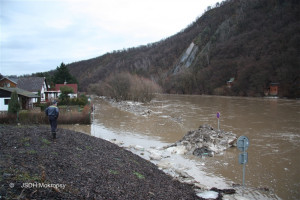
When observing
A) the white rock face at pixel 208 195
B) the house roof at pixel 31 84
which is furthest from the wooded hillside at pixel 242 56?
the white rock face at pixel 208 195

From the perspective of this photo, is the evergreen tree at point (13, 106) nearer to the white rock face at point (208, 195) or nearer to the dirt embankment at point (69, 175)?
the dirt embankment at point (69, 175)

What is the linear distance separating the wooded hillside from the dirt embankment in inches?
2520

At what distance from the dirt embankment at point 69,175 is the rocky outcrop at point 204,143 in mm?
4962

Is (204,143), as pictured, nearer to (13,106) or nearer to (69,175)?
(69,175)

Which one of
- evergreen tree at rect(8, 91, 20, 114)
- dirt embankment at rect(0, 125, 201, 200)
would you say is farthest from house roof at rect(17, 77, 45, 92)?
dirt embankment at rect(0, 125, 201, 200)

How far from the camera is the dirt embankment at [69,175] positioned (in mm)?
4762

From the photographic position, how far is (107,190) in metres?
5.59

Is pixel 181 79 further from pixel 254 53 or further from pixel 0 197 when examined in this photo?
pixel 0 197

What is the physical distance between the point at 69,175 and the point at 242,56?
10363 centimetres

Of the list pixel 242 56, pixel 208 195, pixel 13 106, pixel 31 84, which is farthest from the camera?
pixel 242 56

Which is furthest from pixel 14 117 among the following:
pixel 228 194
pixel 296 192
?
pixel 296 192

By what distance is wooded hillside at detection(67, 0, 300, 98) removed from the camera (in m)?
70.9

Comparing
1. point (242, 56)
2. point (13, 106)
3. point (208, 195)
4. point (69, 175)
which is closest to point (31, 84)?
point (13, 106)

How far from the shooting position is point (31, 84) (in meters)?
44.9
